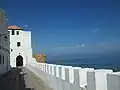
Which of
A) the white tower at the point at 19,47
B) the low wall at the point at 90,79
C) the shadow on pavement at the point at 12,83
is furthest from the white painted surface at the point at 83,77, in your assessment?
the white tower at the point at 19,47

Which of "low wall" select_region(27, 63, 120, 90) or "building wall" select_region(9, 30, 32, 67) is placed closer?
"low wall" select_region(27, 63, 120, 90)

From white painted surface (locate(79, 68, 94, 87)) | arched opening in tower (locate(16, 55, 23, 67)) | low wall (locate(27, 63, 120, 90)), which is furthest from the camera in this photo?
arched opening in tower (locate(16, 55, 23, 67))

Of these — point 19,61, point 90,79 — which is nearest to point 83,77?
point 90,79

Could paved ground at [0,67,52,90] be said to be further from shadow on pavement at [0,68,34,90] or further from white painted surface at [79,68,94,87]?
white painted surface at [79,68,94,87]

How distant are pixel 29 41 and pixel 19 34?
3.29 metres

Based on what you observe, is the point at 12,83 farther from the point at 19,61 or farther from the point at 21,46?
the point at 19,61

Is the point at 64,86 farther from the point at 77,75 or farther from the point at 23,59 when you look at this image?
the point at 23,59

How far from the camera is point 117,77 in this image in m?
5.57

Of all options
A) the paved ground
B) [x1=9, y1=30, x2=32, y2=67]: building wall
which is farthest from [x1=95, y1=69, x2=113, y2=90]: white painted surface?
[x1=9, y1=30, x2=32, y2=67]: building wall

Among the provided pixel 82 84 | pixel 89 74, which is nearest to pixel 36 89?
pixel 82 84

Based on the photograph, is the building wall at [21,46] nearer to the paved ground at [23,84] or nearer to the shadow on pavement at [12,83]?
the shadow on pavement at [12,83]

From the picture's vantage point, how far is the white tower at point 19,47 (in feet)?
240

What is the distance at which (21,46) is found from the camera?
74188mm

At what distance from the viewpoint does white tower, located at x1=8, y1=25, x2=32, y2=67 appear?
7306cm
